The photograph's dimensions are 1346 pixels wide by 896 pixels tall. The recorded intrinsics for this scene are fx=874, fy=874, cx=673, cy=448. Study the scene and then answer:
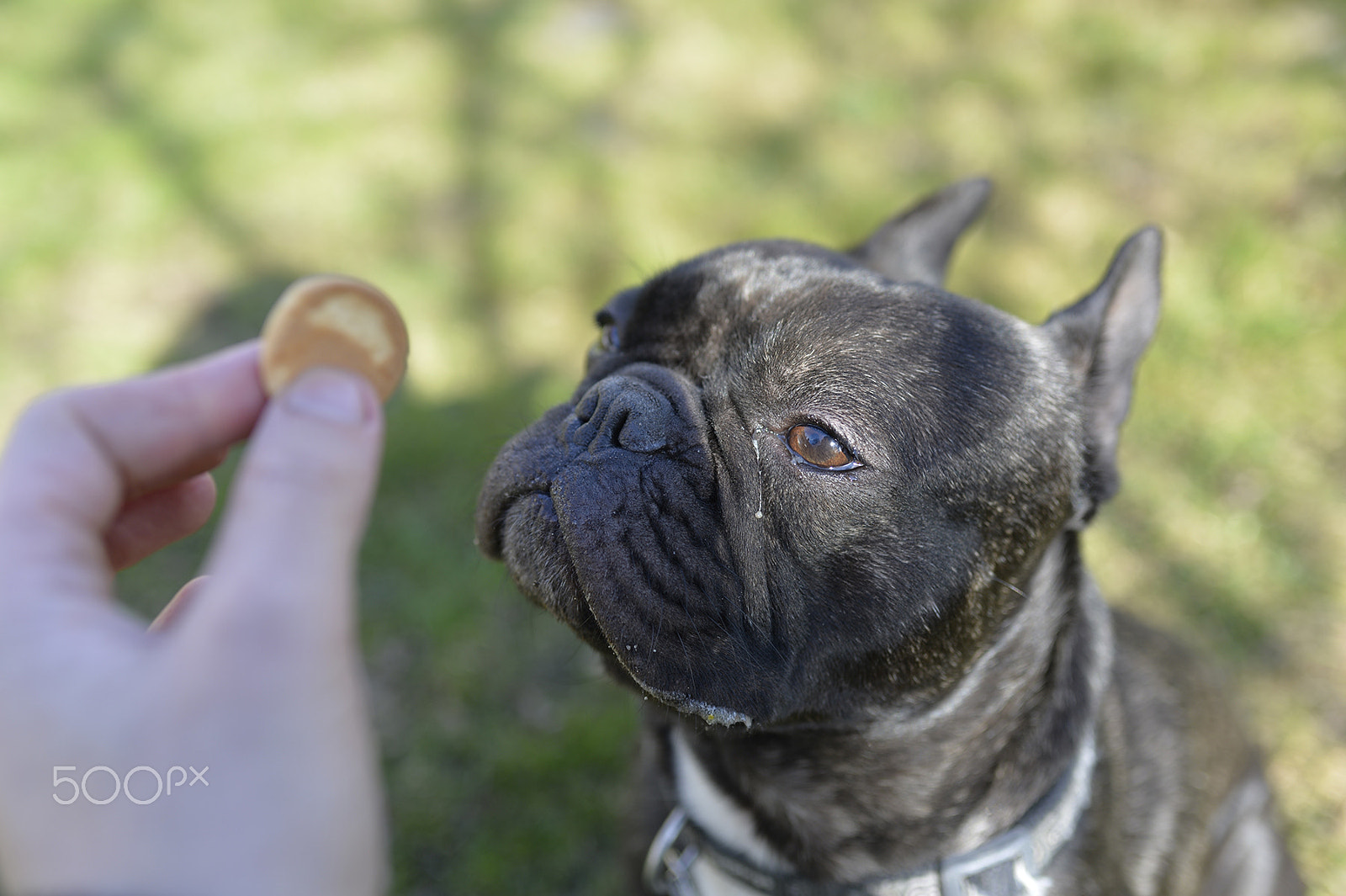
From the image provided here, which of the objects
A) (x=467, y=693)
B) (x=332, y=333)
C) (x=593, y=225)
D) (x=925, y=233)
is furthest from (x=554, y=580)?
(x=593, y=225)

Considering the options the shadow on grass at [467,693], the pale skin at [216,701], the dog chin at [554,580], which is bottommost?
the shadow on grass at [467,693]

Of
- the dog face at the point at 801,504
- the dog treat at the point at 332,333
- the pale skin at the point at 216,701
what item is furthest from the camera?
the dog face at the point at 801,504

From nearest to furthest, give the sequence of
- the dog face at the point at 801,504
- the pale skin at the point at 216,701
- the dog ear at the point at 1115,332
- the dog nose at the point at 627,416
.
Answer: the pale skin at the point at 216,701 → the dog face at the point at 801,504 → the dog nose at the point at 627,416 → the dog ear at the point at 1115,332

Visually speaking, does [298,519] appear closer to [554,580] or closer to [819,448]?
[554,580]

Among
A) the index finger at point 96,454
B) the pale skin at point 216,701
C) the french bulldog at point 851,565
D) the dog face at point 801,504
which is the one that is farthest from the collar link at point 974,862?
the index finger at point 96,454

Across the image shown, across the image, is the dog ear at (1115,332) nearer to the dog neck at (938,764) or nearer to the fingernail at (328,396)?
the dog neck at (938,764)

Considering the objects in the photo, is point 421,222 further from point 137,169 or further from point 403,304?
point 137,169

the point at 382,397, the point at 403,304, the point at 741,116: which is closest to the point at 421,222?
the point at 403,304
